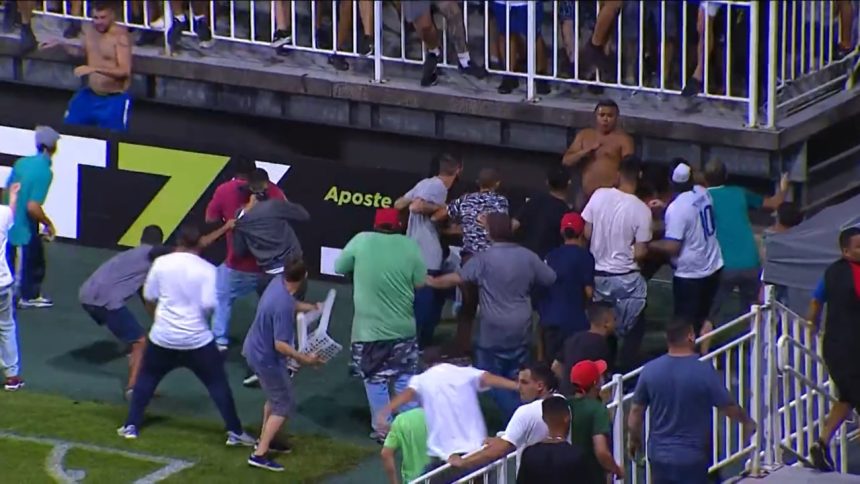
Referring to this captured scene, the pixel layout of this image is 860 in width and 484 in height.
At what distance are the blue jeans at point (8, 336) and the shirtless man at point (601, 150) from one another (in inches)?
173

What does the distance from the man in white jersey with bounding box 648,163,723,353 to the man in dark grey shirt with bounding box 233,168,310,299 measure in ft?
9.16

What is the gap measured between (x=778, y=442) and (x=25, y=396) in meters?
5.74

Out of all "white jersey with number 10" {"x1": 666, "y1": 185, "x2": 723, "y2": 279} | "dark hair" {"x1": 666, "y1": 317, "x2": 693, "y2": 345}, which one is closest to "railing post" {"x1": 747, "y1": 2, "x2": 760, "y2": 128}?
"white jersey with number 10" {"x1": 666, "y1": 185, "x2": 723, "y2": 279}

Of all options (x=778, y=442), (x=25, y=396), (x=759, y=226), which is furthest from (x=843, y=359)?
(x=25, y=396)

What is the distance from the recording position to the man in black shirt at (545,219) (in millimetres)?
15523

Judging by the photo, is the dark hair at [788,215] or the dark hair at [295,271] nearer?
the dark hair at [295,271]

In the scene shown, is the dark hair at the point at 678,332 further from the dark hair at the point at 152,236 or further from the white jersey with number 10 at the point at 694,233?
the dark hair at the point at 152,236

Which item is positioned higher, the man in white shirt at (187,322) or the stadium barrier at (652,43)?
the stadium barrier at (652,43)

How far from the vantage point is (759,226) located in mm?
17031

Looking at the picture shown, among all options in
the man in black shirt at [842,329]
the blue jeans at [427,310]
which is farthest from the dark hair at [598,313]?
the blue jeans at [427,310]

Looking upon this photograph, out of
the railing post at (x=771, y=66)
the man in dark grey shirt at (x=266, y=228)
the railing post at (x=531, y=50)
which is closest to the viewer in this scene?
the man in dark grey shirt at (x=266, y=228)

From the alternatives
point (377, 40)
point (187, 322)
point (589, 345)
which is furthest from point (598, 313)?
point (377, 40)

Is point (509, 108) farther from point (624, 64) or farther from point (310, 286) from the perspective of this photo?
point (310, 286)

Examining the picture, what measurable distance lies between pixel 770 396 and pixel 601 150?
320 cm
